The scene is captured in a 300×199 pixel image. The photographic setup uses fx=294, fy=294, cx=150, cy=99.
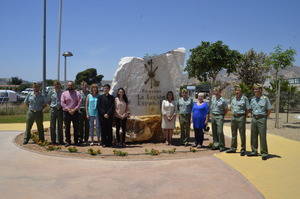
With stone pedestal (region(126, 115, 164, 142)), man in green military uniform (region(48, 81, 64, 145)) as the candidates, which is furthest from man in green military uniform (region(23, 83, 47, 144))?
stone pedestal (region(126, 115, 164, 142))

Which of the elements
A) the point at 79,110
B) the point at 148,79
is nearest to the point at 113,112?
the point at 79,110

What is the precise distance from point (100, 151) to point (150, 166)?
1.72 metres

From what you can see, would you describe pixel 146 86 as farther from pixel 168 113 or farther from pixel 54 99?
pixel 54 99

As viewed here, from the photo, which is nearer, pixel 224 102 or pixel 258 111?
pixel 258 111

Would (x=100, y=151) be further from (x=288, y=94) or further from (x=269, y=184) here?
(x=288, y=94)

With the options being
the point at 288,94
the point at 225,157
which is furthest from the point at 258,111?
the point at 288,94

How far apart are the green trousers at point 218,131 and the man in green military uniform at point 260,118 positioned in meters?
0.84

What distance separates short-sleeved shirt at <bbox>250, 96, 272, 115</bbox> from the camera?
6.77 m

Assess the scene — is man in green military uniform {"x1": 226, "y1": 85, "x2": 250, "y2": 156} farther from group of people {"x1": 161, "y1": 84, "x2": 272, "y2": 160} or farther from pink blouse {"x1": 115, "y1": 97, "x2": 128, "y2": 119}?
pink blouse {"x1": 115, "y1": 97, "x2": 128, "y2": 119}

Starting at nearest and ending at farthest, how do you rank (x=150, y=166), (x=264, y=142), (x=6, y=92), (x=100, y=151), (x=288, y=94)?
1. (x=150, y=166)
2. (x=264, y=142)
3. (x=100, y=151)
4. (x=288, y=94)
5. (x=6, y=92)

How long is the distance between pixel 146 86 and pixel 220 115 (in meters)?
2.57

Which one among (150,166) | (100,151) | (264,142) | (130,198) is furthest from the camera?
(100,151)

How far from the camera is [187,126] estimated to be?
8336 mm

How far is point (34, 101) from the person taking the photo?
26.3 feet
